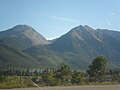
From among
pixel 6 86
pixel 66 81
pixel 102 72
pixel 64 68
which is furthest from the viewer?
pixel 102 72

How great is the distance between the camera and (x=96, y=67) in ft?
181

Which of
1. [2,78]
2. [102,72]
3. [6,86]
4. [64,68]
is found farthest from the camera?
[102,72]

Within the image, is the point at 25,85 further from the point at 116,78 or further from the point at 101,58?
the point at 101,58

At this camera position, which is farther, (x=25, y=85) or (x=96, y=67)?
(x=96, y=67)

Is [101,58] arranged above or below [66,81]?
above

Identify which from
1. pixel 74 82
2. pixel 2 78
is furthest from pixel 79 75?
pixel 2 78

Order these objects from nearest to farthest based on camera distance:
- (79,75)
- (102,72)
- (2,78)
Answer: (2,78) → (79,75) → (102,72)

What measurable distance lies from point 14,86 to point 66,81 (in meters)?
8.39

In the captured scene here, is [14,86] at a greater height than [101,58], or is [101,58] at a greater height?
[101,58]

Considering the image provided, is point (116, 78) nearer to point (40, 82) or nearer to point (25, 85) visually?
point (40, 82)

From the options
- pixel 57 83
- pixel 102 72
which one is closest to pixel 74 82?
pixel 57 83

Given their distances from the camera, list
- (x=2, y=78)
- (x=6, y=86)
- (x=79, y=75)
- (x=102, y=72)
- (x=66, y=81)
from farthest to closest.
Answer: (x=102, y=72), (x=79, y=75), (x=66, y=81), (x=2, y=78), (x=6, y=86)

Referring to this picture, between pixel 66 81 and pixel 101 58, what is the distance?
24288mm

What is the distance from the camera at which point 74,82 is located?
108 ft
